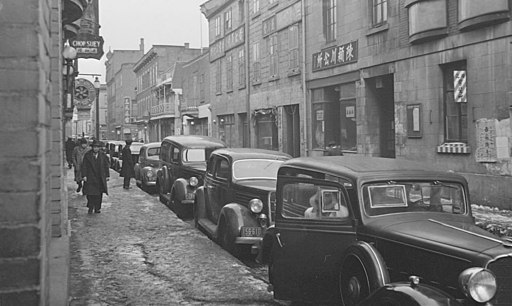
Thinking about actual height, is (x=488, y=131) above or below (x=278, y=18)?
below

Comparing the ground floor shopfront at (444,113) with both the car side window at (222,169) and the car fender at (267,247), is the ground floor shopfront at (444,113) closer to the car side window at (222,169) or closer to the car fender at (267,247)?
the car side window at (222,169)

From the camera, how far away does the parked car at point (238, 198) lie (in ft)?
28.3

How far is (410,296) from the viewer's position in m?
4.00

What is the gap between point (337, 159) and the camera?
235 inches

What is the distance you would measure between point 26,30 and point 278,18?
24.3 metres

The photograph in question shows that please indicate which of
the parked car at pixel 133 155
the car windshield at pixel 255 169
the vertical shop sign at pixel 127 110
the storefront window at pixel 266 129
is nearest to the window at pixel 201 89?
the storefront window at pixel 266 129

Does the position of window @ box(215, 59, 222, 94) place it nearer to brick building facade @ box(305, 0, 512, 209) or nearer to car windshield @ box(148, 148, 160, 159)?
brick building facade @ box(305, 0, 512, 209)

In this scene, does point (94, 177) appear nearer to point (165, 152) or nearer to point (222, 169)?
point (165, 152)

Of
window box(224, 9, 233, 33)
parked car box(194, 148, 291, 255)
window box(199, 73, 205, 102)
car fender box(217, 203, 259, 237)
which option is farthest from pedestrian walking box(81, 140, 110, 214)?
window box(199, 73, 205, 102)

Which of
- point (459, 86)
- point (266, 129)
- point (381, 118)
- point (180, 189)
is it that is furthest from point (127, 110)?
point (180, 189)

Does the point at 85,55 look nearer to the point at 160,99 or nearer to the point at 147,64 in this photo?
the point at 160,99

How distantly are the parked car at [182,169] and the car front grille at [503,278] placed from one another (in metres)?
9.37

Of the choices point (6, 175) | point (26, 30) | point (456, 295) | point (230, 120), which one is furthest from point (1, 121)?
point (230, 120)

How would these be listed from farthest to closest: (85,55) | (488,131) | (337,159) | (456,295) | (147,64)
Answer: (147,64), (85,55), (488,131), (337,159), (456,295)
